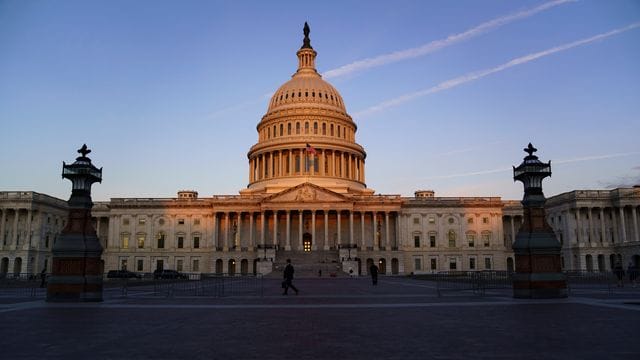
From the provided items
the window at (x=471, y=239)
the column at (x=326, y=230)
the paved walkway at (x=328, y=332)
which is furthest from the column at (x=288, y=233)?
the paved walkway at (x=328, y=332)

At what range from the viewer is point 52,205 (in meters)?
106

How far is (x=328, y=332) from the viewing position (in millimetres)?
16047

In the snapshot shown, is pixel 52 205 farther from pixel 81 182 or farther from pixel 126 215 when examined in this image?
pixel 81 182

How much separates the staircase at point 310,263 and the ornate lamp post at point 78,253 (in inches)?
2045

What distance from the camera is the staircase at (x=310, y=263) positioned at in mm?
82812

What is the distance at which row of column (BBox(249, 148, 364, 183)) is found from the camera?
12075cm

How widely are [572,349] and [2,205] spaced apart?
4211 inches

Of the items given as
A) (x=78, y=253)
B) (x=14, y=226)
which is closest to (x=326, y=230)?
(x=14, y=226)

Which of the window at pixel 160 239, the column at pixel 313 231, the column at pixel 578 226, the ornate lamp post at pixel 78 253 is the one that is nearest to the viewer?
the ornate lamp post at pixel 78 253

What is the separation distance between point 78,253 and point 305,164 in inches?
3635

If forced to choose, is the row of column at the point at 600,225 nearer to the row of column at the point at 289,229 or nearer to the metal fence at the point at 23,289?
the row of column at the point at 289,229

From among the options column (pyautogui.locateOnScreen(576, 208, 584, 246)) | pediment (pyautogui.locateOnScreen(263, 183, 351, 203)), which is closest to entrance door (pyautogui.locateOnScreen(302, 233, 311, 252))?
pediment (pyautogui.locateOnScreen(263, 183, 351, 203))

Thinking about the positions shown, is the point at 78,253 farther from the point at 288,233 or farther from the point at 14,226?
the point at 14,226

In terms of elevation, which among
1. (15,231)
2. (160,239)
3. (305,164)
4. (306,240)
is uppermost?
(305,164)
